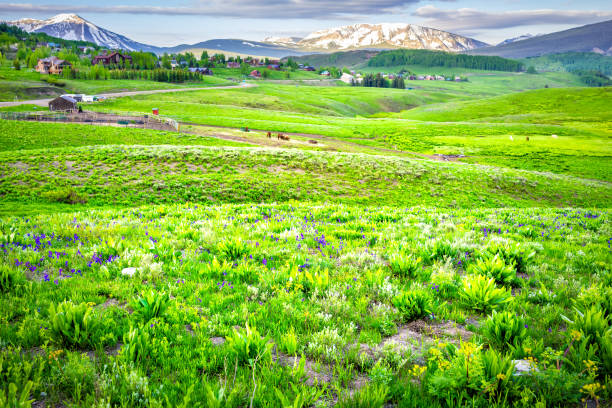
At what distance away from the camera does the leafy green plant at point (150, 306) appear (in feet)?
15.9

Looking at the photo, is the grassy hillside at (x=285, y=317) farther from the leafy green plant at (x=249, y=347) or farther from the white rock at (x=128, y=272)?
the white rock at (x=128, y=272)

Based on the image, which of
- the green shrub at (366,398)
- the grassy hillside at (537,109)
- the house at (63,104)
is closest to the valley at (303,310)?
the green shrub at (366,398)

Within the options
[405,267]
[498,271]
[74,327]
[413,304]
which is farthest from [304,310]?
[498,271]

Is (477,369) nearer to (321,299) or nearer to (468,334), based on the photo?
(468,334)

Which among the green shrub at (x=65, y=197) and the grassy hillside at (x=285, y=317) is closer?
the grassy hillside at (x=285, y=317)

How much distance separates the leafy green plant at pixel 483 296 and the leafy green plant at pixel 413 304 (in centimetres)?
73

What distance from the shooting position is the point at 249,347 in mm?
4152

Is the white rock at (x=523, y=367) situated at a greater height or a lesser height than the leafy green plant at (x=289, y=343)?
greater

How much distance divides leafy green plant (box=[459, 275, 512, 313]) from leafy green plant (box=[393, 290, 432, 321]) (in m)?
0.73

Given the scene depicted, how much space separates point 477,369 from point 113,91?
498 feet

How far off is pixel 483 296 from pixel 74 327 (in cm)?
649

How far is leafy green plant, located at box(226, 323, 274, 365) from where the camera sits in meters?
4.05

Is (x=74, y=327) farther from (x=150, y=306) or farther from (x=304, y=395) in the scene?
(x=304, y=395)

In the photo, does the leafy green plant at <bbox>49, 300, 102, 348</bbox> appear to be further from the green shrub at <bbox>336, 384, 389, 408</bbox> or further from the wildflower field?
the green shrub at <bbox>336, 384, 389, 408</bbox>
